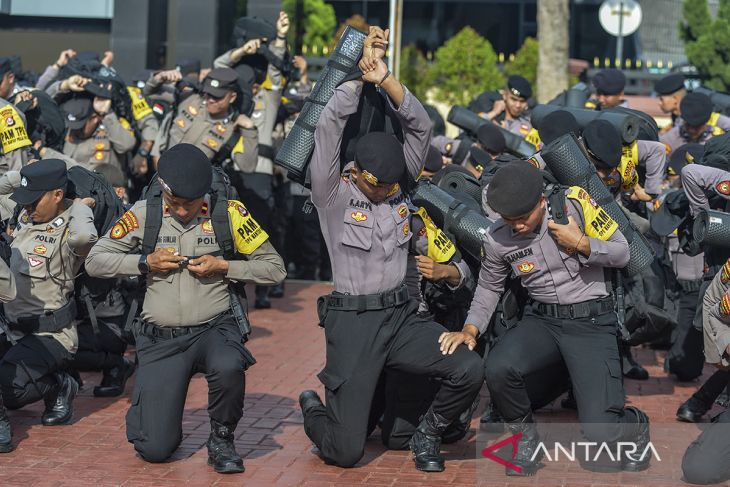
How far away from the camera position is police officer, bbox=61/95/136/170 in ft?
35.3

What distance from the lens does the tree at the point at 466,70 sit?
2078 centimetres

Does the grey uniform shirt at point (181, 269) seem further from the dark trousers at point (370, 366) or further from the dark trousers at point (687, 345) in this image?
the dark trousers at point (687, 345)

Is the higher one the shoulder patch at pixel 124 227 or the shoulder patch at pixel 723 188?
the shoulder patch at pixel 723 188

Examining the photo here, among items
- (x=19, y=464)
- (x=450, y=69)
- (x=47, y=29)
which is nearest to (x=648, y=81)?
(x=450, y=69)

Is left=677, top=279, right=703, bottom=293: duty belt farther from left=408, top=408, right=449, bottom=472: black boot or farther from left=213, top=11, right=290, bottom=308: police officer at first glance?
left=213, top=11, right=290, bottom=308: police officer

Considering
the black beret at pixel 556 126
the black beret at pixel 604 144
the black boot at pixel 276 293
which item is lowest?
the black boot at pixel 276 293

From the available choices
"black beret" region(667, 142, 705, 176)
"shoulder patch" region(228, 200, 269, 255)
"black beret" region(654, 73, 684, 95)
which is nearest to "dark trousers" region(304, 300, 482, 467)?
"shoulder patch" region(228, 200, 269, 255)

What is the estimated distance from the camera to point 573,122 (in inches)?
327

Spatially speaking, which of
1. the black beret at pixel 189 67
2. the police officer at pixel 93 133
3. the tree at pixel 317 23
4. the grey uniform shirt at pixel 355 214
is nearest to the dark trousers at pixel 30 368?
the grey uniform shirt at pixel 355 214

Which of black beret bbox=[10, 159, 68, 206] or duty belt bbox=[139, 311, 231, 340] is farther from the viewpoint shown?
black beret bbox=[10, 159, 68, 206]

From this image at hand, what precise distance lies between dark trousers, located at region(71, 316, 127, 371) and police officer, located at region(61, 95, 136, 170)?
256cm

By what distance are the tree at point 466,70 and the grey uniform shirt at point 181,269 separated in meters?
14.0

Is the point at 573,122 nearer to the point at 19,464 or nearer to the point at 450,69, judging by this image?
the point at 19,464

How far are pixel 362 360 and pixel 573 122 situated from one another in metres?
2.48
